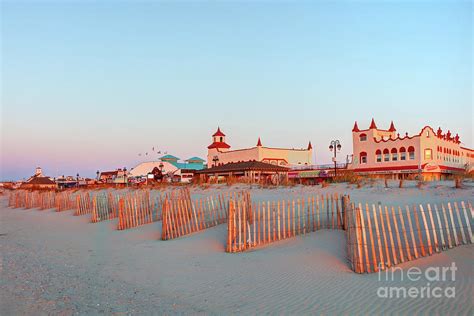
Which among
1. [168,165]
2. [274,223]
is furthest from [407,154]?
[168,165]

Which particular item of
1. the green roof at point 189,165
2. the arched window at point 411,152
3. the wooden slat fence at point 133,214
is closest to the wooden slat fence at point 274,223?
the wooden slat fence at point 133,214

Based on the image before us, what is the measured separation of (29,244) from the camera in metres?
13.1

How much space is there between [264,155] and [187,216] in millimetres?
39199

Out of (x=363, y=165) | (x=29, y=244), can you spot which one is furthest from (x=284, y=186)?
(x=363, y=165)

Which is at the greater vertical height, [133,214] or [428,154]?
[428,154]

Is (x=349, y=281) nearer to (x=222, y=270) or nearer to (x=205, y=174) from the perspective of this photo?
(x=222, y=270)

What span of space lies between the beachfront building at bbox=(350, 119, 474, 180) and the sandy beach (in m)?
28.8

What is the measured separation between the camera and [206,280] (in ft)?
23.6

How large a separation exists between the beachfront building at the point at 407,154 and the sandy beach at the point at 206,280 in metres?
28.8

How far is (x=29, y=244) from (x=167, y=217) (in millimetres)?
5205

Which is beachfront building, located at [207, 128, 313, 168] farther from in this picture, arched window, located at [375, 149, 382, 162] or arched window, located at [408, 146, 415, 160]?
arched window, located at [408, 146, 415, 160]

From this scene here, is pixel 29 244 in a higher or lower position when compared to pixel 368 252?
lower

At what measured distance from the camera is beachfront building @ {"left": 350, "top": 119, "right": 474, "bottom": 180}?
3831 centimetres

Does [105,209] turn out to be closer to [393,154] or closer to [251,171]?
[251,171]
